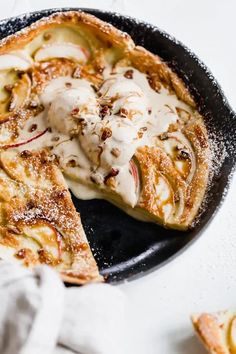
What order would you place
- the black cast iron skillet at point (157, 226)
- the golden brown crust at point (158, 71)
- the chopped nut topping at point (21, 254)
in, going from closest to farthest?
the chopped nut topping at point (21, 254) → the black cast iron skillet at point (157, 226) → the golden brown crust at point (158, 71)

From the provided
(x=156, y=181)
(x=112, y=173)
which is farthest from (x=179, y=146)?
(x=112, y=173)

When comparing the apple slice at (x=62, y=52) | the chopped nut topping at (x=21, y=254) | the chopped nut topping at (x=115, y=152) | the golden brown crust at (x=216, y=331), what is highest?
the apple slice at (x=62, y=52)

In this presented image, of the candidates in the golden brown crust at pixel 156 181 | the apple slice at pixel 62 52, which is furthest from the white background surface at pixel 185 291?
the apple slice at pixel 62 52

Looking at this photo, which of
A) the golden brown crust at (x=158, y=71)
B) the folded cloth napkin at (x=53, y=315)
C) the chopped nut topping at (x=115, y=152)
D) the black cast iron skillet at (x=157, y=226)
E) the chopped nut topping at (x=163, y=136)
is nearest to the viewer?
the folded cloth napkin at (x=53, y=315)

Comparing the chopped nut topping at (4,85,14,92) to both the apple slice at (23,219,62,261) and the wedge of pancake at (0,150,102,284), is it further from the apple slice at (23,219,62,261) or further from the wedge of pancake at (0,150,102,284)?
the apple slice at (23,219,62,261)

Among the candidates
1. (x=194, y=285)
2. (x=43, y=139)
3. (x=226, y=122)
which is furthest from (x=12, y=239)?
(x=226, y=122)

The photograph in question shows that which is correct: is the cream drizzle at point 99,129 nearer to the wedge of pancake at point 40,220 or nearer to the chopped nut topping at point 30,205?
the wedge of pancake at point 40,220

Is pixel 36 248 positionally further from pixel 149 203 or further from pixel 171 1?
pixel 171 1
